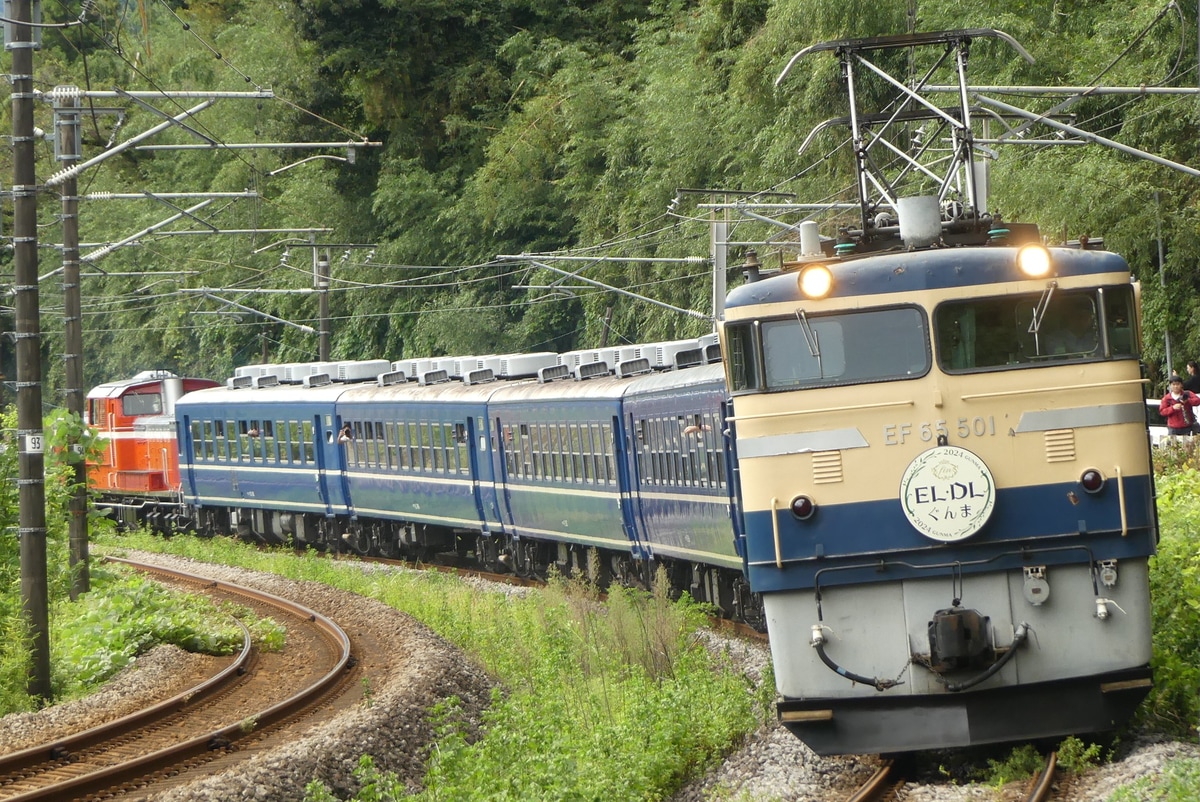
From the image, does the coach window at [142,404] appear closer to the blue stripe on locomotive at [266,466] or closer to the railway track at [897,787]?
the blue stripe on locomotive at [266,466]

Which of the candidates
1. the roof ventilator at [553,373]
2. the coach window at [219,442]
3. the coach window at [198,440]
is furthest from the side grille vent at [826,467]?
the coach window at [198,440]

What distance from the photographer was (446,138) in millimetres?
50469

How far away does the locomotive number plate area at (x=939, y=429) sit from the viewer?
8.80m

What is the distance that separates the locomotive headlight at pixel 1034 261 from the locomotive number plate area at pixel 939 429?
2.61 feet

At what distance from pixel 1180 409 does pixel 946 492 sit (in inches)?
542

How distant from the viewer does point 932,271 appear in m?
9.00

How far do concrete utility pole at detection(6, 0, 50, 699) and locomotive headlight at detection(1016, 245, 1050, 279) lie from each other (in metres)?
8.59

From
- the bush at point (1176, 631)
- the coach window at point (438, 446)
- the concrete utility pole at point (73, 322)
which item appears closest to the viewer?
the bush at point (1176, 631)

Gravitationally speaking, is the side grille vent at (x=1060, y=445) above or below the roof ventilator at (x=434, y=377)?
below

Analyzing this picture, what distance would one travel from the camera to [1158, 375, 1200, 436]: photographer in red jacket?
21422mm

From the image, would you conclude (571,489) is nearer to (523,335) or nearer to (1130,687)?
(1130,687)

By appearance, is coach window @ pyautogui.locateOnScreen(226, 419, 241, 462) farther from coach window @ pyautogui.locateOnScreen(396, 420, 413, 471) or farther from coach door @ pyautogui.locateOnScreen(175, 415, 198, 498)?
coach window @ pyautogui.locateOnScreen(396, 420, 413, 471)

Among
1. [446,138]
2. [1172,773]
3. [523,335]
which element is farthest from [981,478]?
[446,138]

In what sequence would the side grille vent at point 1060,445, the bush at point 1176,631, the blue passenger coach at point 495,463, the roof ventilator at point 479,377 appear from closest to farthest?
the side grille vent at point 1060,445 < the bush at point 1176,631 < the blue passenger coach at point 495,463 < the roof ventilator at point 479,377
